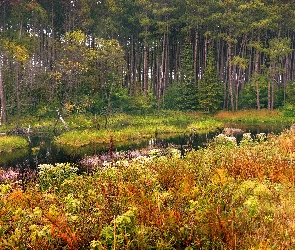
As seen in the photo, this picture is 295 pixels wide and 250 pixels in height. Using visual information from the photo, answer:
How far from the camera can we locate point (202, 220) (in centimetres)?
474

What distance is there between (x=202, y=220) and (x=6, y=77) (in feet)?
112

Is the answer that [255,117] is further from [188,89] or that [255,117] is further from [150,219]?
[150,219]

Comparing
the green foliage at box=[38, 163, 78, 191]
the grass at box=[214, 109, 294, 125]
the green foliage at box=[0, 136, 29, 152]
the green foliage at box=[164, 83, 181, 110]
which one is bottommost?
the green foliage at box=[0, 136, 29, 152]

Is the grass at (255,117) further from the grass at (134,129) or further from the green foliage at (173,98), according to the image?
the green foliage at (173,98)

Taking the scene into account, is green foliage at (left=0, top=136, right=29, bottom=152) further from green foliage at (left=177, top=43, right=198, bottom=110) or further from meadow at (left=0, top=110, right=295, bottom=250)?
green foliage at (left=177, top=43, right=198, bottom=110)

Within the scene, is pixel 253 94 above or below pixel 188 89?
below

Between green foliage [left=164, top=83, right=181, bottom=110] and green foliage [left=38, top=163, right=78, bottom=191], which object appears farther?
green foliage [left=164, top=83, right=181, bottom=110]

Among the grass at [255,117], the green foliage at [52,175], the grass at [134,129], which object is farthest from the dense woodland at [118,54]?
the green foliage at [52,175]

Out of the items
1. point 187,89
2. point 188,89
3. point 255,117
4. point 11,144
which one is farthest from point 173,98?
point 11,144

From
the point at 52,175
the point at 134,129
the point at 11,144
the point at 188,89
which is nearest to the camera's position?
the point at 52,175

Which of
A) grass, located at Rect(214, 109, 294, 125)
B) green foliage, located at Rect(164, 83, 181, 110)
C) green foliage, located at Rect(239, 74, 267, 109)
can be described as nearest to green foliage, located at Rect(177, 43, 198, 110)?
green foliage, located at Rect(164, 83, 181, 110)

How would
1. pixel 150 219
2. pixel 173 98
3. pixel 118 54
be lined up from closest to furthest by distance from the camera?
pixel 150 219
pixel 118 54
pixel 173 98

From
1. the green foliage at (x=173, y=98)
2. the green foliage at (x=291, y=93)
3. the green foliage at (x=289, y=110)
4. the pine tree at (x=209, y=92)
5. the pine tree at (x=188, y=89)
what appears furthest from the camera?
the green foliage at (x=173, y=98)

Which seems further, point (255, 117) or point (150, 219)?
point (255, 117)
